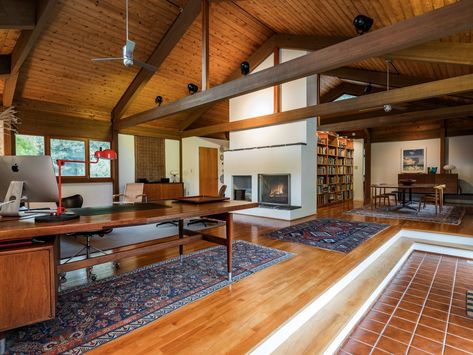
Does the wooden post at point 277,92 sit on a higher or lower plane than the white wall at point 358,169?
higher

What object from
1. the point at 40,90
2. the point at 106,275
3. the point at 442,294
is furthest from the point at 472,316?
the point at 40,90

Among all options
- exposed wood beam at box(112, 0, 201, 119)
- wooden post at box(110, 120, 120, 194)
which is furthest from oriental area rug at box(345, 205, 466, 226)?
wooden post at box(110, 120, 120, 194)

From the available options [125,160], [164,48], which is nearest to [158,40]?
[164,48]

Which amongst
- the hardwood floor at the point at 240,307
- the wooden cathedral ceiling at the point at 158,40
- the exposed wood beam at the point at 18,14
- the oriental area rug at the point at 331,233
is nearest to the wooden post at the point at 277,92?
the wooden cathedral ceiling at the point at 158,40

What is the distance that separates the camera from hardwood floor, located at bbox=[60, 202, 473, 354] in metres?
1.62

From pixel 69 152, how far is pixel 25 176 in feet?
17.4

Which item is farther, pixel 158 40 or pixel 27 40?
pixel 158 40

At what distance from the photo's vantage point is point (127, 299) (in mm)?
2188

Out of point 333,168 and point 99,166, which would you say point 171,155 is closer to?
point 99,166

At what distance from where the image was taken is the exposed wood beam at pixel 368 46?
2211 mm

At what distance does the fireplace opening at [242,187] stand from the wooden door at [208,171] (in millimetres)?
1901

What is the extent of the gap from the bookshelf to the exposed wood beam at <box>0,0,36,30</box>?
271 inches

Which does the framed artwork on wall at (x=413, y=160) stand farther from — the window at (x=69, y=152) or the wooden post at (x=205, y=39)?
the window at (x=69, y=152)

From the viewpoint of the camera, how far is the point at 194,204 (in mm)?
2709
